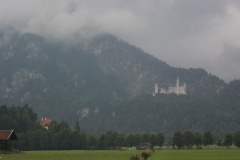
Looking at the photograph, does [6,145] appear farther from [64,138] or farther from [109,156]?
[64,138]

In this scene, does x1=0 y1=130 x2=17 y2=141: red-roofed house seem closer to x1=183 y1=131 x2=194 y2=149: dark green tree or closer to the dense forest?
the dense forest

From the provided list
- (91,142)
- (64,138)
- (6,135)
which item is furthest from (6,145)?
(91,142)

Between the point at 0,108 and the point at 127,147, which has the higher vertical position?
the point at 0,108

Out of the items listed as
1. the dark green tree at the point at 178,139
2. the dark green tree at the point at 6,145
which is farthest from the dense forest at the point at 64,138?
the dark green tree at the point at 6,145

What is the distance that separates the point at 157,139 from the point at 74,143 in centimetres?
3362

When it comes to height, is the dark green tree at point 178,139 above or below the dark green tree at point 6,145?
above

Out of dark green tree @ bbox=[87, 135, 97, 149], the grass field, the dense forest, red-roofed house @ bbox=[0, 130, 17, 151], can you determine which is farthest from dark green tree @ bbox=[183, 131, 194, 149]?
red-roofed house @ bbox=[0, 130, 17, 151]

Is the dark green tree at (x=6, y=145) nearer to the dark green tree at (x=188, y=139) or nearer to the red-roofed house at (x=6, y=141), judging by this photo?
the red-roofed house at (x=6, y=141)

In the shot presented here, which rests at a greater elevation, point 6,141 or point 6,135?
point 6,135

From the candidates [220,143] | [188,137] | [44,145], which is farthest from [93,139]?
[220,143]

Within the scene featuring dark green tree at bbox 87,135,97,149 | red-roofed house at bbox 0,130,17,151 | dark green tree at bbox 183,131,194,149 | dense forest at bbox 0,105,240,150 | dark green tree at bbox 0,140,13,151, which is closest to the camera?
dark green tree at bbox 0,140,13,151

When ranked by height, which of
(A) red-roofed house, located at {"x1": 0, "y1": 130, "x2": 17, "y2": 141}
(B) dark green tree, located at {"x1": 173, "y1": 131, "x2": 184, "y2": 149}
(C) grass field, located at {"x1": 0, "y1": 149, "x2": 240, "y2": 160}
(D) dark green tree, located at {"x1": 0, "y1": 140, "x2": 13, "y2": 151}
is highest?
(B) dark green tree, located at {"x1": 173, "y1": 131, "x2": 184, "y2": 149}

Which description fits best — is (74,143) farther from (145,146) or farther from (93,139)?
(145,146)

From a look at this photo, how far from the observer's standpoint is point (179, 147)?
168m
